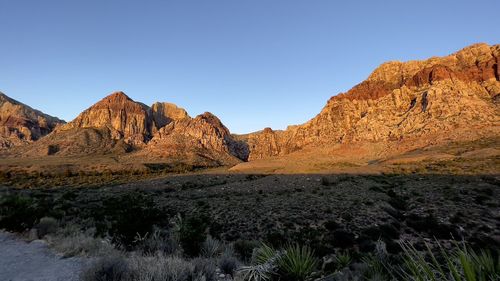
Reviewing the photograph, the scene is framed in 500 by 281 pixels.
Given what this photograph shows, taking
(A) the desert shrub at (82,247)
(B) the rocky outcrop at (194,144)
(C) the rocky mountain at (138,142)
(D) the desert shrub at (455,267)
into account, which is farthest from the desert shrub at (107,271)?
(B) the rocky outcrop at (194,144)

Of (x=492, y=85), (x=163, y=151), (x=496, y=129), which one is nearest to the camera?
(x=496, y=129)

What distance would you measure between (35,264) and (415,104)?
149 m

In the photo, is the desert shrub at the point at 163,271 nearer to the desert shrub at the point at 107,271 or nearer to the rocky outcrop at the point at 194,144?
the desert shrub at the point at 107,271

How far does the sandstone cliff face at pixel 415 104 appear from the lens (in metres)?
114

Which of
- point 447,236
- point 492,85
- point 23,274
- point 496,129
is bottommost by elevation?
point 447,236

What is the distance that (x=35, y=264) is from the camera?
9.25m

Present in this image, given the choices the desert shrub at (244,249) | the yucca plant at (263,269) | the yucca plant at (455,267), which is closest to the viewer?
the yucca plant at (455,267)

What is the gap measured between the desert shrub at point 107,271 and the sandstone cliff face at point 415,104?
116m

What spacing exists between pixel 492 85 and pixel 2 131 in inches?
10322

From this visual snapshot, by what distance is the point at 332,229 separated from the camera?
19859mm

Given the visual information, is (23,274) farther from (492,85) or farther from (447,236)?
(492,85)

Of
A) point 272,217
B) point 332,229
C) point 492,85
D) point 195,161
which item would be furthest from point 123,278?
point 492,85

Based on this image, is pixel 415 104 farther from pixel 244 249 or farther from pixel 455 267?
pixel 455 267

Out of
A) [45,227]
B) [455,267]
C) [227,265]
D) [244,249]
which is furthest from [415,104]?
[455,267]
